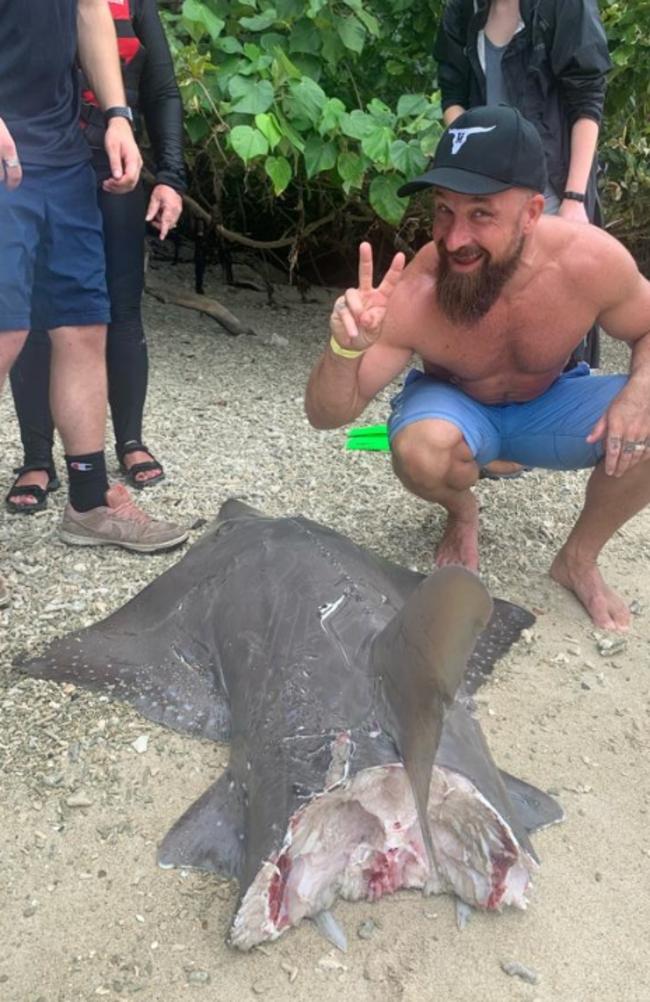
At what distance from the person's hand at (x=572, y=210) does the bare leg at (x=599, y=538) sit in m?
0.95

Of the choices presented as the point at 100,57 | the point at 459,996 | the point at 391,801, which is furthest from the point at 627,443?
the point at 100,57

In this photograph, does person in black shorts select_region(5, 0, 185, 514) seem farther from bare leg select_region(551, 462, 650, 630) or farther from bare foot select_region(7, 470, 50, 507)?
bare leg select_region(551, 462, 650, 630)

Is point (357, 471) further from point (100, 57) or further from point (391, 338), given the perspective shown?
point (100, 57)

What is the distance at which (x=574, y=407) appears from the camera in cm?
299

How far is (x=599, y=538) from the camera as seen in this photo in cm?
313

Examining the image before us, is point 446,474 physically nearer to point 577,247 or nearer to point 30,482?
point 577,247

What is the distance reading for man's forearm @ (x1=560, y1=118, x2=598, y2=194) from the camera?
11.0 feet

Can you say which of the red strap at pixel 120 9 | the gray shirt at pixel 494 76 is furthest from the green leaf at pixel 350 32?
the red strap at pixel 120 9

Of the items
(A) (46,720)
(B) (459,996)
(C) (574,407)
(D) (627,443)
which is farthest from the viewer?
(C) (574,407)

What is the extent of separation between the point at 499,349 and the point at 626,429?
471mm

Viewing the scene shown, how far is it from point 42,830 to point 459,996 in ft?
3.24

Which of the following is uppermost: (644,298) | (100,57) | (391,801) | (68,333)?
(100,57)

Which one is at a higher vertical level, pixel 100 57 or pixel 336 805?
pixel 100 57

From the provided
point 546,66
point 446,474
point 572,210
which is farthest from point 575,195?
point 446,474
